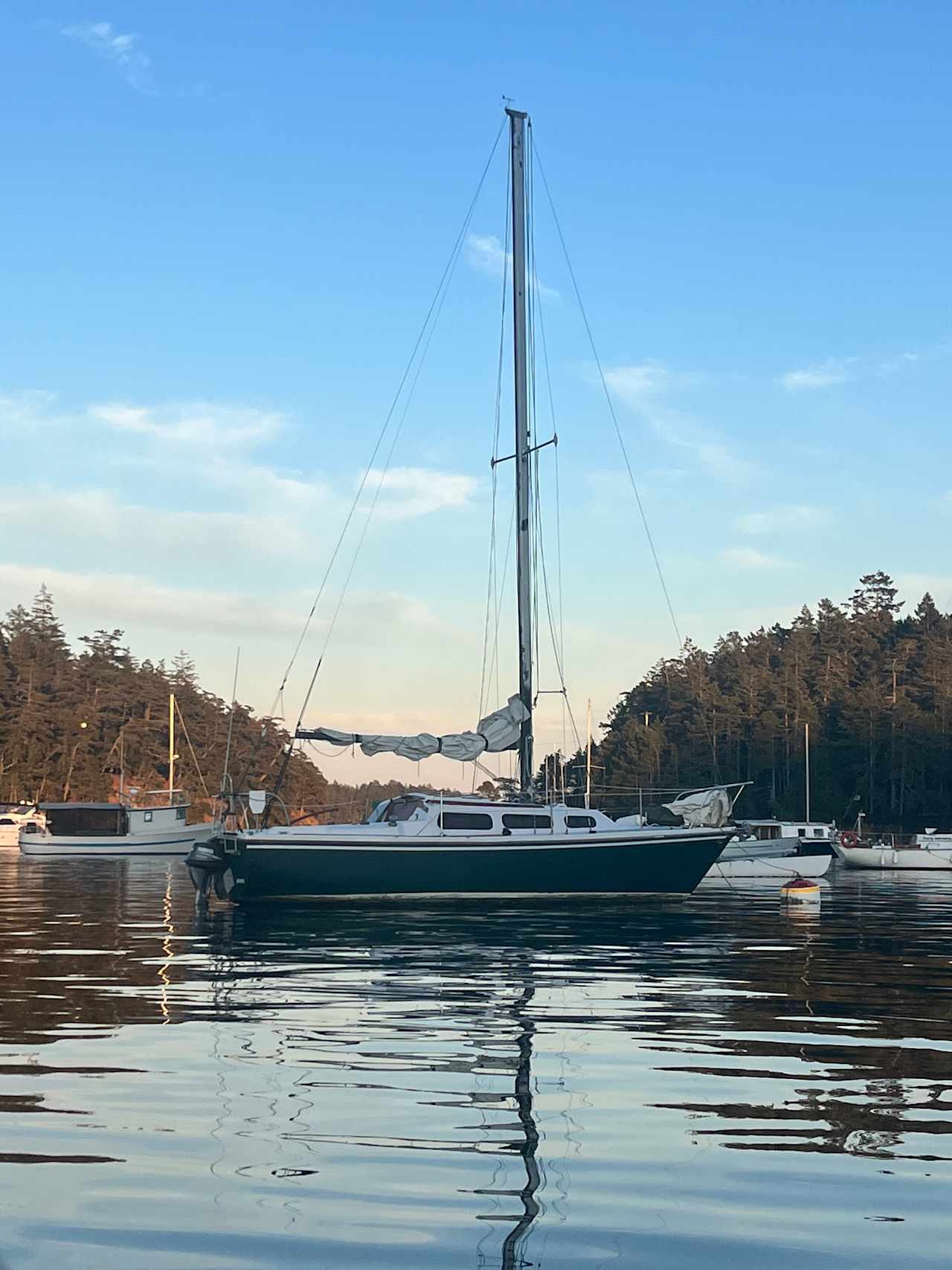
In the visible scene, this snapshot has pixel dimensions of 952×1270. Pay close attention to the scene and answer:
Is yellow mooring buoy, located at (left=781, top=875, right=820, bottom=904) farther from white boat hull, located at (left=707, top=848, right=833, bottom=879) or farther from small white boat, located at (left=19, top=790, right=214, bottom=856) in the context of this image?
small white boat, located at (left=19, top=790, right=214, bottom=856)

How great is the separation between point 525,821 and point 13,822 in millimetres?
80721

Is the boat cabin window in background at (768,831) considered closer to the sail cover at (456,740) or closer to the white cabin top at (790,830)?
the white cabin top at (790,830)

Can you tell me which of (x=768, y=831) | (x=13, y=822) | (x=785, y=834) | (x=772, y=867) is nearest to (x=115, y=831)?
(x=13, y=822)

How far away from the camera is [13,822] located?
10412cm

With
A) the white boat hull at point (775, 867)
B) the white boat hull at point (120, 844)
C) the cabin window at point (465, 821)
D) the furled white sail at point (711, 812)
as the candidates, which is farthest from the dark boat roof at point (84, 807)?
the cabin window at point (465, 821)

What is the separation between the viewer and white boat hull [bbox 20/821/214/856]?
268ft

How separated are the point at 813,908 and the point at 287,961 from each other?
1792 cm

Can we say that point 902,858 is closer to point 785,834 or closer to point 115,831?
point 785,834

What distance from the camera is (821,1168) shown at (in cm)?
812

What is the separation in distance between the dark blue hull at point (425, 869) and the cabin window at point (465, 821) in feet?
2.00

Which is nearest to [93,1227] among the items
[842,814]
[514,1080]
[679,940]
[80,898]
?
[514,1080]

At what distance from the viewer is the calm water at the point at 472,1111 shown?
22.0ft

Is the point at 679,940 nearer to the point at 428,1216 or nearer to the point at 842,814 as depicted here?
the point at 428,1216

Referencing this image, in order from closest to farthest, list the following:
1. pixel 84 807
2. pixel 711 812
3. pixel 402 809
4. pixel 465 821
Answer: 1. pixel 465 821
2. pixel 402 809
3. pixel 711 812
4. pixel 84 807
